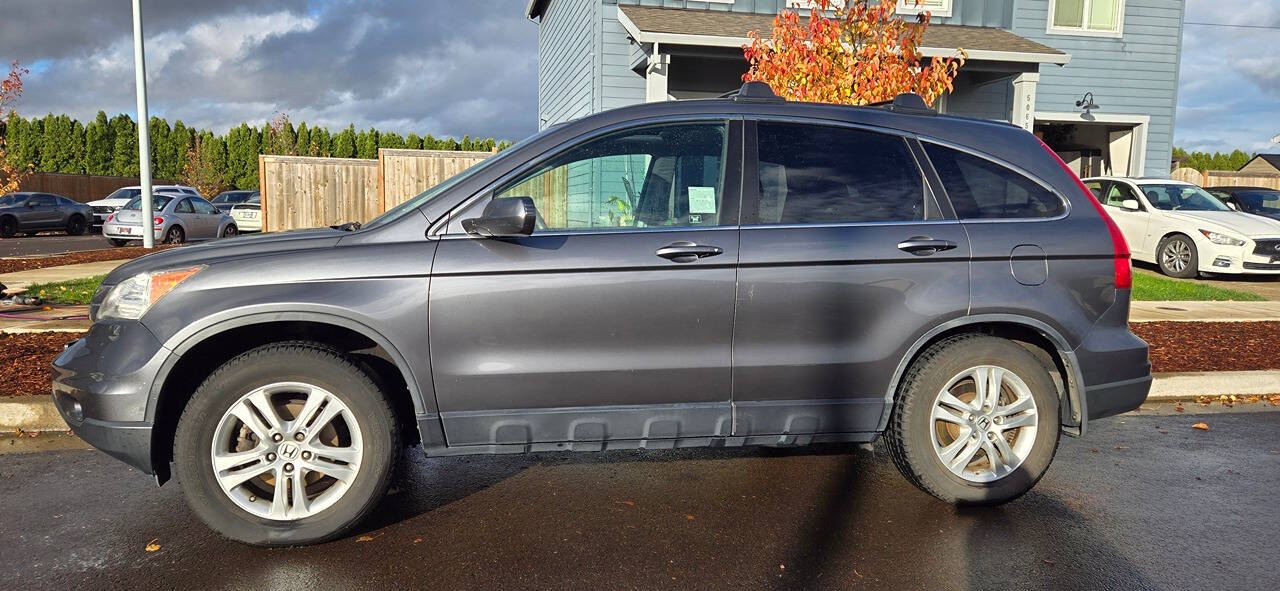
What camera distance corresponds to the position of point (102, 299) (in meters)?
3.45

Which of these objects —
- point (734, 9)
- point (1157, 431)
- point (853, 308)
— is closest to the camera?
point (853, 308)

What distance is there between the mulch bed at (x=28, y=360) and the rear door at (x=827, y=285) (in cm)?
454

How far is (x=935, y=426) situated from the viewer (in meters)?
3.80

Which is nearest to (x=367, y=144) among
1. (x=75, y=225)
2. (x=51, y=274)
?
(x=75, y=225)

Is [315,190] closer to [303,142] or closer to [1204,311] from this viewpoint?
[1204,311]

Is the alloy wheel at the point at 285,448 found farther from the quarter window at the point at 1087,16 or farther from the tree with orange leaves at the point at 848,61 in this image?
the quarter window at the point at 1087,16

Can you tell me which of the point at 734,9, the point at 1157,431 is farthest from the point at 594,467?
the point at 734,9

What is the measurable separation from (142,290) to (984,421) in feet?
11.8

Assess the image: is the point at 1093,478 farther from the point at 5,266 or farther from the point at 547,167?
the point at 5,266

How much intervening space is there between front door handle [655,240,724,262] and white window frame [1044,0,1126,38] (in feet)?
51.7

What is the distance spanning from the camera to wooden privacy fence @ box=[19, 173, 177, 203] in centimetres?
3653

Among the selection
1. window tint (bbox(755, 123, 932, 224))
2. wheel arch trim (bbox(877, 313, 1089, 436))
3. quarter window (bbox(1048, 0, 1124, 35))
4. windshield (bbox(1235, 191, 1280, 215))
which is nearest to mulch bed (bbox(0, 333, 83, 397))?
window tint (bbox(755, 123, 932, 224))

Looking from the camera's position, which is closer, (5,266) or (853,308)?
(853,308)

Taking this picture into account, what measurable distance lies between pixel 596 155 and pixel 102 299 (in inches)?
83.5
